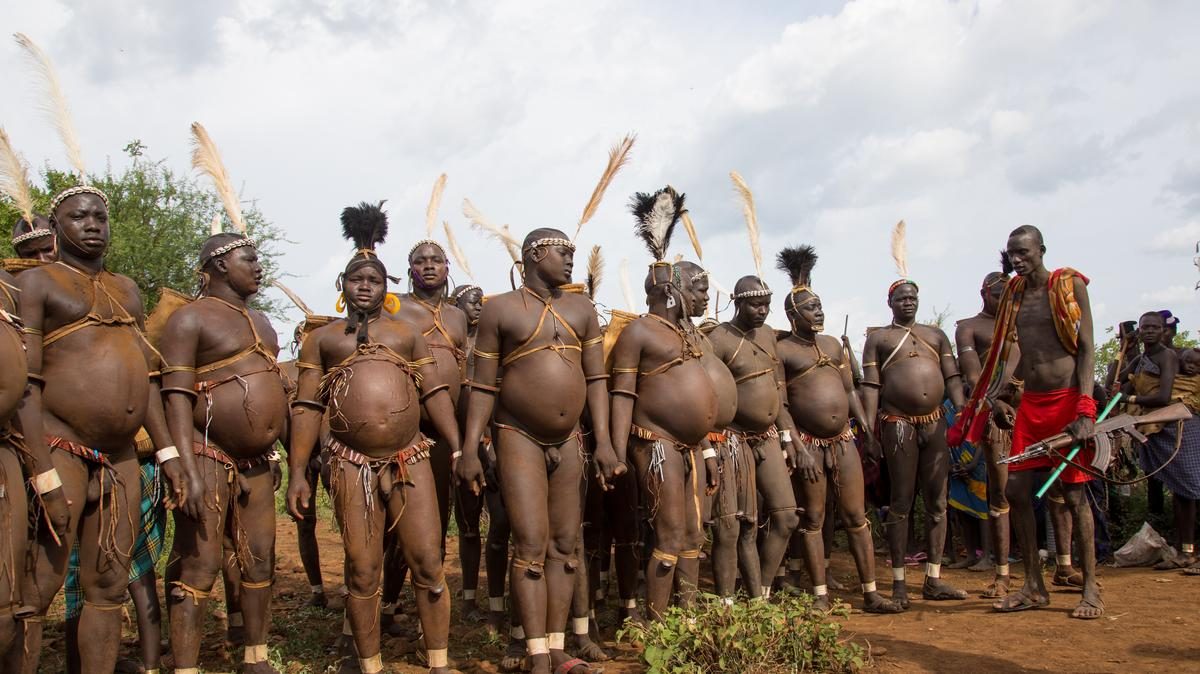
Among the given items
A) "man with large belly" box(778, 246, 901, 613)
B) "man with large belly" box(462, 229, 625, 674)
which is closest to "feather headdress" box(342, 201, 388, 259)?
"man with large belly" box(462, 229, 625, 674)

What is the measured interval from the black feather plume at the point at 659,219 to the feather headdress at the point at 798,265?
1.72 m

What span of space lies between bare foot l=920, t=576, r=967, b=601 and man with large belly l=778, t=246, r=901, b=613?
0.65 meters

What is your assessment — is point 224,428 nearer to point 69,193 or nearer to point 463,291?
point 69,193

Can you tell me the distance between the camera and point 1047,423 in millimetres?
7391

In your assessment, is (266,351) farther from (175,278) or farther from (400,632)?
(175,278)

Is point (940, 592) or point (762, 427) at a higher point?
point (762, 427)

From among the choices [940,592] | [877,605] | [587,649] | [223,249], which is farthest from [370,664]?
[940,592]

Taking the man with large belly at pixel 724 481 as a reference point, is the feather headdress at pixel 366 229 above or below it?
above

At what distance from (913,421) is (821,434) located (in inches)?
46.3

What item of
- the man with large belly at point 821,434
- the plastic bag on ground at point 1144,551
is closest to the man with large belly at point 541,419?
the man with large belly at point 821,434

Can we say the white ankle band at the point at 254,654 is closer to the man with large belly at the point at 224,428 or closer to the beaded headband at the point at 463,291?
the man with large belly at the point at 224,428

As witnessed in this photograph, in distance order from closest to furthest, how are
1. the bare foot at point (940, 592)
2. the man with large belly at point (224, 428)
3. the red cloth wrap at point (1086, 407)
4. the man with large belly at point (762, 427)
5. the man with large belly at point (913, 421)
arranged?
the man with large belly at point (224, 428) → the red cloth wrap at point (1086, 407) → the man with large belly at point (762, 427) → the bare foot at point (940, 592) → the man with large belly at point (913, 421)

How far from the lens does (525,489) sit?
5738mm

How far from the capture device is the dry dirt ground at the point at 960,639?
6086 mm
